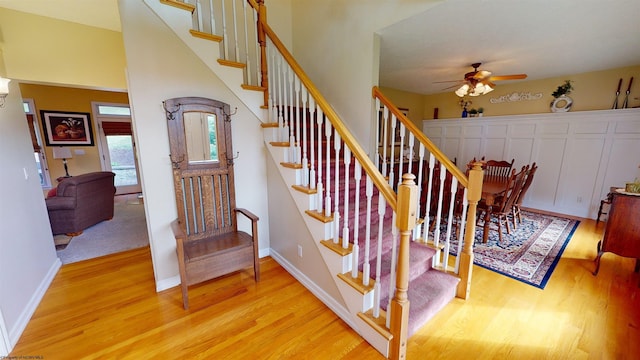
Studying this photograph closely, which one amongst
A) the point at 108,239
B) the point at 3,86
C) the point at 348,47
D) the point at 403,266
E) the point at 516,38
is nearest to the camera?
the point at 403,266

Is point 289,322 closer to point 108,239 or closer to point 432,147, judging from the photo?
point 432,147

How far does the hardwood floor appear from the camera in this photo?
1.67 m

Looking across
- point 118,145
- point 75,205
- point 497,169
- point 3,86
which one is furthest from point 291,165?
point 118,145

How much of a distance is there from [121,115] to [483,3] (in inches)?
305

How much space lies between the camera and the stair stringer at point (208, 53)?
6.66 feet

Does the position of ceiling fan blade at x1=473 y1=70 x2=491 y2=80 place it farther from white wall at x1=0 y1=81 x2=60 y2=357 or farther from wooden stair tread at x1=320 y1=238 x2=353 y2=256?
white wall at x1=0 y1=81 x2=60 y2=357

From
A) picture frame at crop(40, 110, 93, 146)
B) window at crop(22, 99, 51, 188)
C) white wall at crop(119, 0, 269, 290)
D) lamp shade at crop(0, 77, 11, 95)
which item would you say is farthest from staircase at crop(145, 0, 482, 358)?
window at crop(22, 99, 51, 188)

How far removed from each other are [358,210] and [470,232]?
3.31 feet

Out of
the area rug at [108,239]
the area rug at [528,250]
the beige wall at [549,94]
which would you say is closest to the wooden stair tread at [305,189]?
the area rug at [528,250]

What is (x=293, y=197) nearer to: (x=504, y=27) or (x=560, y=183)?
(x=504, y=27)

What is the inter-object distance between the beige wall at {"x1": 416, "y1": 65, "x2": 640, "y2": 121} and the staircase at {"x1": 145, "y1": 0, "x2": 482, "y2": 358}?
3843 mm

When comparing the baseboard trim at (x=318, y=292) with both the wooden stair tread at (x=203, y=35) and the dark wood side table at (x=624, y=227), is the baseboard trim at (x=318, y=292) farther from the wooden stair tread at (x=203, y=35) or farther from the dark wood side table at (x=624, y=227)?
the dark wood side table at (x=624, y=227)

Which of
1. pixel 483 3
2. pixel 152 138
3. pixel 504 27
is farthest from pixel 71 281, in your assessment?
pixel 504 27

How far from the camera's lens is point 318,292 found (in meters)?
2.19
